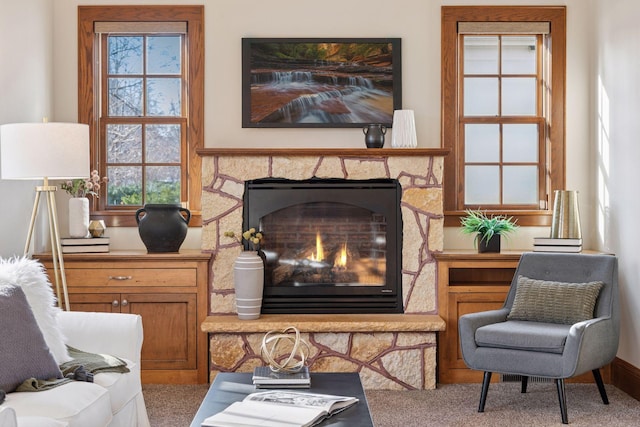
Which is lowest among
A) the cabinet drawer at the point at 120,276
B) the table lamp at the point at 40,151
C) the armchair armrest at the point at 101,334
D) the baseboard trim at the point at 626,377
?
the baseboard trim at the point at 626,377

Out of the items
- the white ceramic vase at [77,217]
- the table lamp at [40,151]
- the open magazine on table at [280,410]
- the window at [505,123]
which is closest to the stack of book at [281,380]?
the open magazine on table at [280,410]

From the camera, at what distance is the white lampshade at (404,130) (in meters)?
5.18

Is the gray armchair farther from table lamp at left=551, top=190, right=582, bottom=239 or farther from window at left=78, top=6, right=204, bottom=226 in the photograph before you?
window at left=78, top=6, right=204, bottom=226

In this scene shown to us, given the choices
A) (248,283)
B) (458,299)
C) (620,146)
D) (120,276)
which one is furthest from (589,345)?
(120,276)

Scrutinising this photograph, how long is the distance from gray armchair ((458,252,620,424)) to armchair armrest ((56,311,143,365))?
71.3 inches

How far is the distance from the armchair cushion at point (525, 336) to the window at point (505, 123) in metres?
1.31

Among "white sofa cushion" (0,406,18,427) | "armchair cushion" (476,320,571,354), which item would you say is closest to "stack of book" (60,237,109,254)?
"armchair cushion" (476,320,571,354)

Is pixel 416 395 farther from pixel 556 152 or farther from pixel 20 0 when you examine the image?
pixel 20 0

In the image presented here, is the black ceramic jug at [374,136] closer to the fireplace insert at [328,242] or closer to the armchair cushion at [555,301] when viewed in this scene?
the fireplace insert at [328,242]

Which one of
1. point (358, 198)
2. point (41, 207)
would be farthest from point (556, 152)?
point (41, 207)

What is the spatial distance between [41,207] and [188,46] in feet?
4.84

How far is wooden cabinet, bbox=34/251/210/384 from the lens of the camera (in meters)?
4.86

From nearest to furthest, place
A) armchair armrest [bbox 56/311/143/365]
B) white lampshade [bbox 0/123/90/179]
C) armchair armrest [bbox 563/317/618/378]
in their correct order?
armchair armrest [bbox 56/311/143/365] < armchair armrest [bbox 563/317/618/378] < white lampshade [bbox 0/123/90/179]

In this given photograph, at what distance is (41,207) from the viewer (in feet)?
17.0
